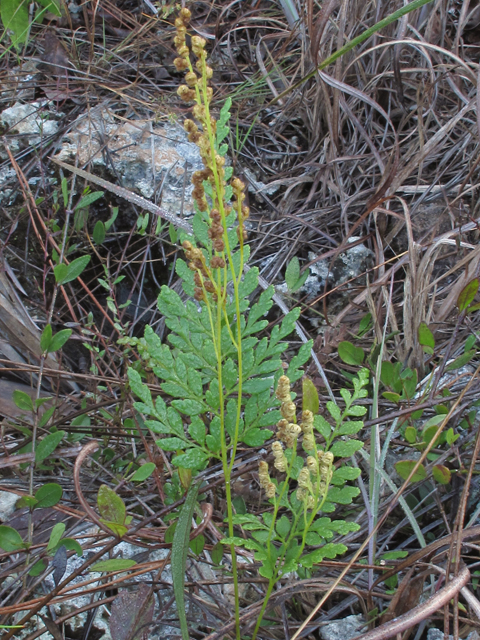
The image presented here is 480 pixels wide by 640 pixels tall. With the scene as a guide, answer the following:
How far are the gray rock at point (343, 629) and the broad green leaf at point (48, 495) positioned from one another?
2.51ft

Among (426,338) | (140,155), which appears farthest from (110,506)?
(140,155)

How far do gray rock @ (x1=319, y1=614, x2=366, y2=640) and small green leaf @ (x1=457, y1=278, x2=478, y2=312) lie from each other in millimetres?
1018

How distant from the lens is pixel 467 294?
5.72 feet

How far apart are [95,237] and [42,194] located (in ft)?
1.81

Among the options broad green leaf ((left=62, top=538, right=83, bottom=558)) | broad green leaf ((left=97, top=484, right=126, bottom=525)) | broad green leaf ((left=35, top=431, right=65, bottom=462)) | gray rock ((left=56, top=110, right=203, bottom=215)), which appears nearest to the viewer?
broad green leaf ((left=97, top=484, right=126, bottom=525))

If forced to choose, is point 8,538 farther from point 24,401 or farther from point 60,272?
point 60,272

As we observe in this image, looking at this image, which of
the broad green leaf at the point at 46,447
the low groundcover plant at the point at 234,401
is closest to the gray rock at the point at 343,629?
the low groundcover plant at the point at 234,401

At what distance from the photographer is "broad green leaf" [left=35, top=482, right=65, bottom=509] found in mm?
1419

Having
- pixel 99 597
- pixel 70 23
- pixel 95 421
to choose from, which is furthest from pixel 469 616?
pixel 70 23

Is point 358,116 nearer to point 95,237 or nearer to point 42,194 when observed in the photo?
point 95,237

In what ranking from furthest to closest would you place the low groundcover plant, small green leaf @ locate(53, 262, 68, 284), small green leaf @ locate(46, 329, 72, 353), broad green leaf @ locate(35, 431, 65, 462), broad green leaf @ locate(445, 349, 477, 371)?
small green leaf @ locate(53, 262, 68, 284) < small green leaf @ locate(46, 329, 72, 353) < broad green leaf @ locate(445, 349, 477, 371) < broad green leaf @ locate(35, 431, 65, 462) < the low groundcover plant

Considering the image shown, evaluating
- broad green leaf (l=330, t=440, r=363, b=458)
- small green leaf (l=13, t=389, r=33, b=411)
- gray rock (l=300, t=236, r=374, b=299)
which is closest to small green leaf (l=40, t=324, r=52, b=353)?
small green leaf (l=13, t=389, r=33, b=411)

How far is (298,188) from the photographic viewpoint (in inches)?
109

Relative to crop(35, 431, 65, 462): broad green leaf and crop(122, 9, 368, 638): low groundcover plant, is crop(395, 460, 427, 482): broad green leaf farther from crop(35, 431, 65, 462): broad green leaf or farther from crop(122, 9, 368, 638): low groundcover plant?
crop(35, 431, 65, 462): broad green leaf
